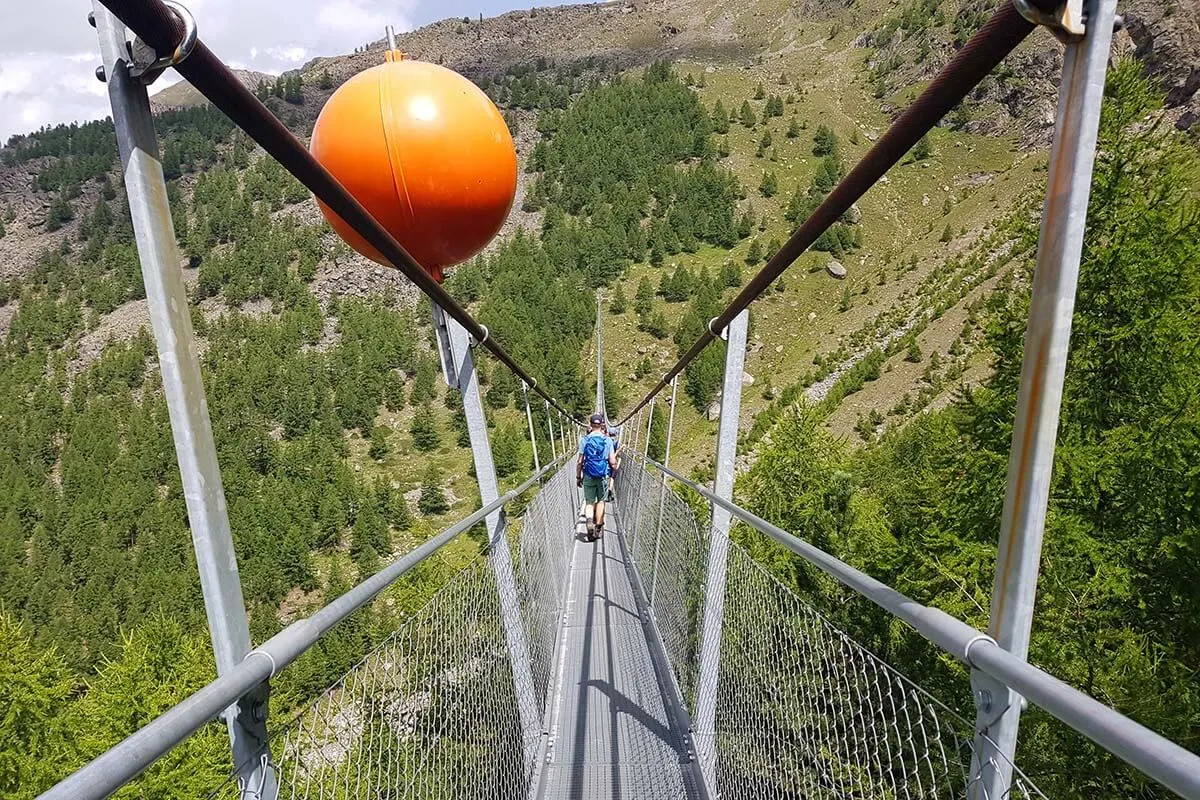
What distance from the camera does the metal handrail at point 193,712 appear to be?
18.0 inches

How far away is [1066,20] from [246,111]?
0.94 metres

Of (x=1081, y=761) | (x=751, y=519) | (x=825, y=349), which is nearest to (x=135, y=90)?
(x=751, y=519)

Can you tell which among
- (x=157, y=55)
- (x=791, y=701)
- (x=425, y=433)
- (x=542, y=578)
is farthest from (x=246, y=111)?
(x=425, y=433)

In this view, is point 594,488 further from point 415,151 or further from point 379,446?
point 379,446

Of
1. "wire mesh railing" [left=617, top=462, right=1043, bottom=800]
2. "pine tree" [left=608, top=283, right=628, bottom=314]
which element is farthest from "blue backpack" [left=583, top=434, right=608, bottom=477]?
"pine tree" [left=608, top=283, right=628, bottom=314]

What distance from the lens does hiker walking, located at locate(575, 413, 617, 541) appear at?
6.39 metres

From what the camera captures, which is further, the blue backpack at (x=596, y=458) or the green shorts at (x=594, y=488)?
the green shorts at (x=594, y=488)

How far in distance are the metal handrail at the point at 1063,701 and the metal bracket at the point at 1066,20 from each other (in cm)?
57

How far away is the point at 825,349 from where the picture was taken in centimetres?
5122

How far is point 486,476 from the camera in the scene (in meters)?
2.25

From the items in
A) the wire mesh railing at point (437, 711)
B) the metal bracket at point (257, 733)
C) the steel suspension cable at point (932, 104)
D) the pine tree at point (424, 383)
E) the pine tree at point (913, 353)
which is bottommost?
the pine tree at point (424, 383)

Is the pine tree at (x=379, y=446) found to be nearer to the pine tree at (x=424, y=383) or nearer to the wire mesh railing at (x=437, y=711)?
the pine tree at (x=424, y=383)

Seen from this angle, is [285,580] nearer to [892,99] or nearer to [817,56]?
[892,99]

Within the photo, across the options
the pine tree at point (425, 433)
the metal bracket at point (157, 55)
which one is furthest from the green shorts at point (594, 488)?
the pine tree at point (425, 433)
